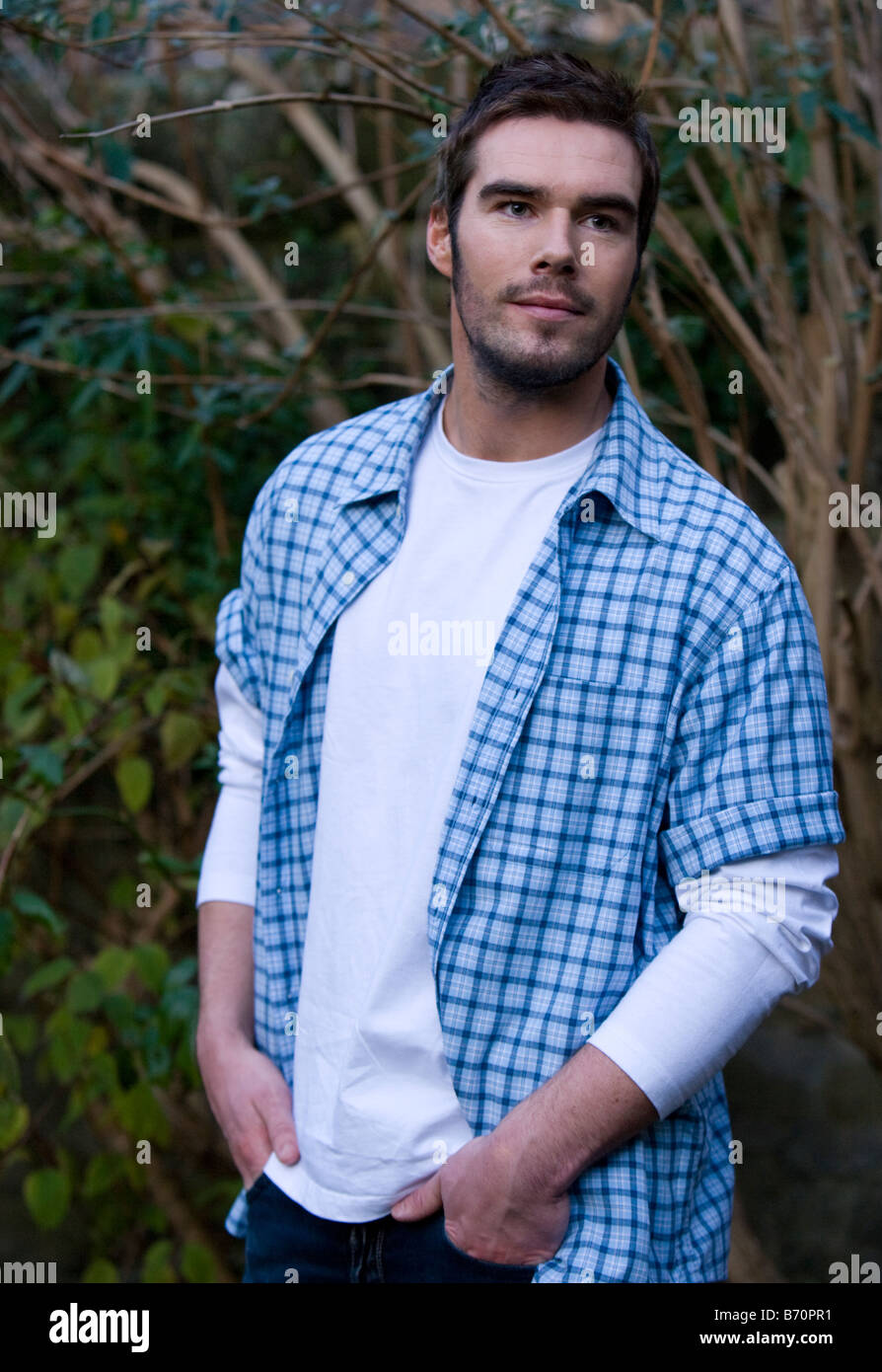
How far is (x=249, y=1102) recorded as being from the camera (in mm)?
1351

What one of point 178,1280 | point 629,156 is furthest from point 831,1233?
point 629,156

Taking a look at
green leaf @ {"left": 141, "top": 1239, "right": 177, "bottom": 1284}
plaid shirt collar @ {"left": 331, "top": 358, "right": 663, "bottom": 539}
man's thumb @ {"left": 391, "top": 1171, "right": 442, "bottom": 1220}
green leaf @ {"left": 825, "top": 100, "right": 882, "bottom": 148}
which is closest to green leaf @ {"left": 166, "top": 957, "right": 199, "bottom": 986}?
green leaf @ {"left": 141, "top": 1239, "right": 177, "bottom": 1284}

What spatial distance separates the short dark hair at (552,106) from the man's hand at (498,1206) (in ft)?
2.81

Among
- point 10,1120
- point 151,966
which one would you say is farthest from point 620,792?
point 10,1120

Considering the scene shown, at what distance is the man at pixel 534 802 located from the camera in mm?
1103

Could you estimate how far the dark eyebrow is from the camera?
1.21 metres

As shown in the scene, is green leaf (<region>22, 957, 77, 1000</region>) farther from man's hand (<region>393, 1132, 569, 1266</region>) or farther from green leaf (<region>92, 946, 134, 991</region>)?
man's hand (<region>393, 1132, 569, 1266</region>)

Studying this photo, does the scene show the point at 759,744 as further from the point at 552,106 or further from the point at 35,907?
the point at 35,907

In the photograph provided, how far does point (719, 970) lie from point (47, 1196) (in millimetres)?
1444

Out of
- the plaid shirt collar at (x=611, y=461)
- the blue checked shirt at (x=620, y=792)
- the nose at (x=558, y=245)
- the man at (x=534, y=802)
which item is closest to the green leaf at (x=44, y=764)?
the man at (x=534, y=802)

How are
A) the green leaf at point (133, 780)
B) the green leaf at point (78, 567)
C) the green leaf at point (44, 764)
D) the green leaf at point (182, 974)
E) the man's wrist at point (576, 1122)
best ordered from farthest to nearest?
the green leaf at point (78, 567) → the green leaf at point (133, 780) → the green leaf at point (182, 974) → the green leaf at point (44, 764) → the man's wrist at point (576, 1122)

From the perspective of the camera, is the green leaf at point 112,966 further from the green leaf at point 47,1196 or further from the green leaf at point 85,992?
the green leaf at point 47,1196

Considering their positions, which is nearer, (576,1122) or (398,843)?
(576,1122)

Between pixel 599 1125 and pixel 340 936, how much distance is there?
12.3 inches
